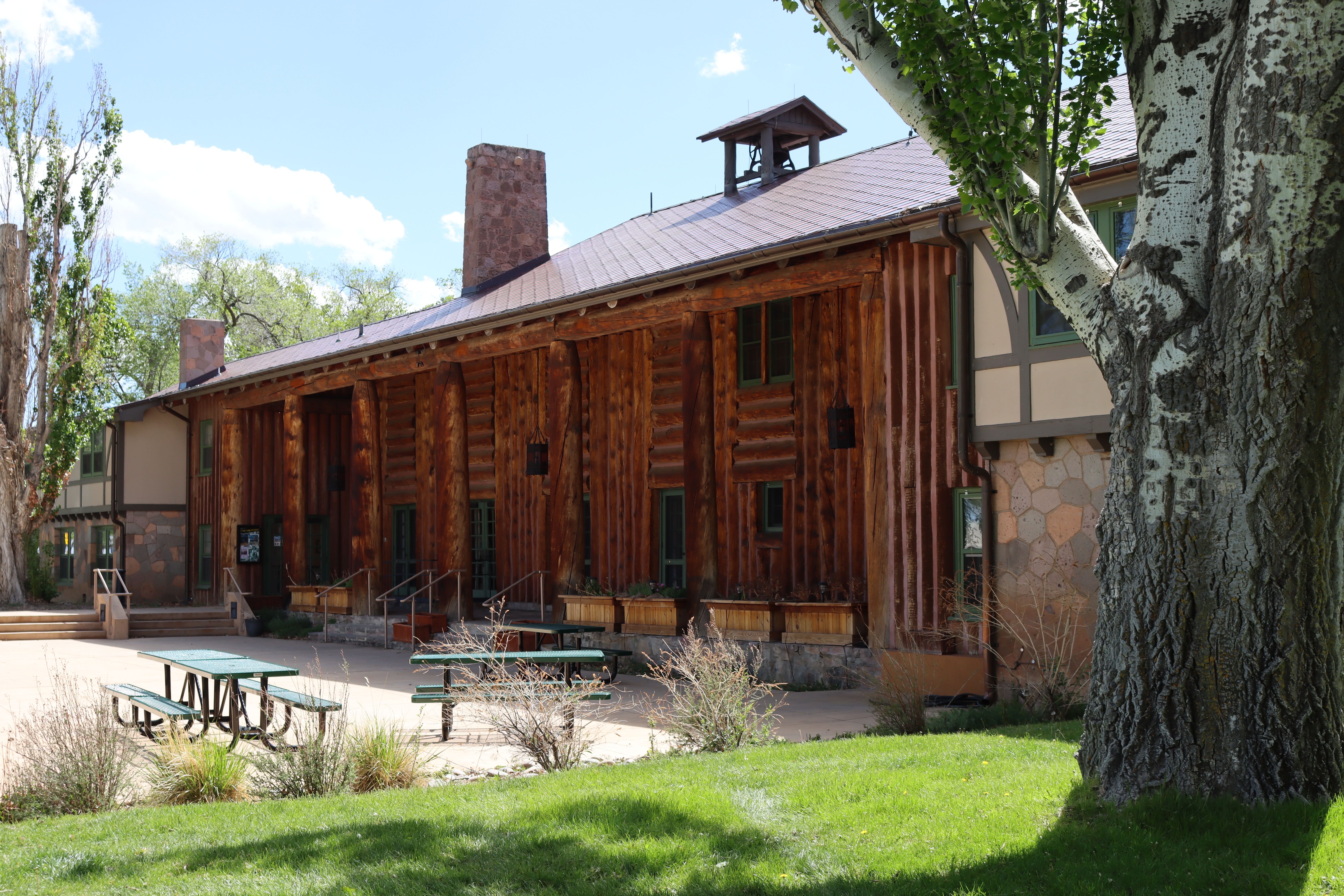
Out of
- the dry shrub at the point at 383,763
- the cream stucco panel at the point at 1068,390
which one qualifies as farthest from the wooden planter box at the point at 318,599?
the cream stucco panel at the point at 1068,390

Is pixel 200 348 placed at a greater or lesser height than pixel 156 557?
greater

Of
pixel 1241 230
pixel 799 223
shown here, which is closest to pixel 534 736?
pixel 1241 230

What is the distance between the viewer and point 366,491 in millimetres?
20812

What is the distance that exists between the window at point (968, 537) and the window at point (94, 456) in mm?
22347

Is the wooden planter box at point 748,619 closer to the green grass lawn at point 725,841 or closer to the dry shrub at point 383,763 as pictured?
the dry shrub at point 383,763

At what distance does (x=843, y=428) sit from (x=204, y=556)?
717 inches

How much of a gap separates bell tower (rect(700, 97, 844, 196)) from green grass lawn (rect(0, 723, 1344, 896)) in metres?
14.7

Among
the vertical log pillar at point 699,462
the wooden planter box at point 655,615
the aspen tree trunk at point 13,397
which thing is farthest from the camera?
the aspen tree trunk at point 13,397

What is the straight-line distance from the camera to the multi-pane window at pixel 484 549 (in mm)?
21594

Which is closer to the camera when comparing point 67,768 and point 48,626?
point 67,768

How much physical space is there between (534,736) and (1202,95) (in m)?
5.49

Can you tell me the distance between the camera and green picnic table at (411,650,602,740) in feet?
29.6

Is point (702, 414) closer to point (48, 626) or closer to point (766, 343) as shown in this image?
point (766, 343)

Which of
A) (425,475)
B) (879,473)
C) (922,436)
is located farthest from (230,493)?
(922,436)
